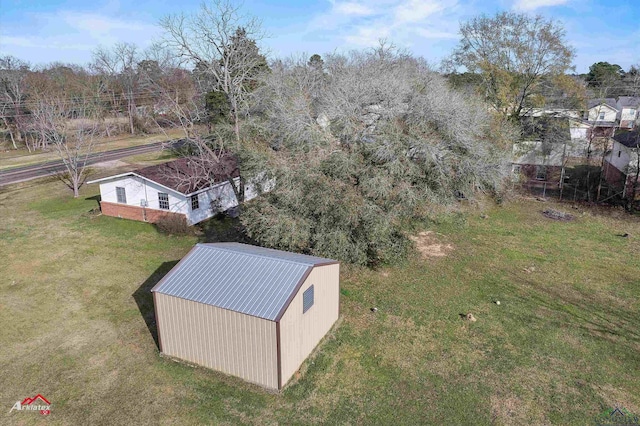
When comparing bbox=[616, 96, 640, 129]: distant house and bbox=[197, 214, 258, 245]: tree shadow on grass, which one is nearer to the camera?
bbox=[197, 214, 258, 245]: tree shadow on grass

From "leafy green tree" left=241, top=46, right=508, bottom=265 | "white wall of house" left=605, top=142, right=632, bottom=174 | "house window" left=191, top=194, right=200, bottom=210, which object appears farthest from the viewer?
"white wall of house" left=605, top=142, right=632, bottom=174

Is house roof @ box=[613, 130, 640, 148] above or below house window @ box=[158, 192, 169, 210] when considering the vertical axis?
above

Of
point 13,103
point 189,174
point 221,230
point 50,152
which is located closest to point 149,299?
point 221,230

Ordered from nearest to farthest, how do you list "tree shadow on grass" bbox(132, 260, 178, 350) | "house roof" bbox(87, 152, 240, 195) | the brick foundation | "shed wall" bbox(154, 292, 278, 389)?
"shed wall" bbox(154, 292, 278, 389), "tree shadow on grass" bbox(132, 260, 178, 350), "house roof" bbox(87, 152, 240, 195), the brick foundation

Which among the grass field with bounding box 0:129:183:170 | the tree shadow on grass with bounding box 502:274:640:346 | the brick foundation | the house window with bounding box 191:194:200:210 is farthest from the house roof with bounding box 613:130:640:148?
the grass field with bounding box 0:129:183:170

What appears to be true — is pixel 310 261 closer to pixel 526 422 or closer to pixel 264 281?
pixel 264 281

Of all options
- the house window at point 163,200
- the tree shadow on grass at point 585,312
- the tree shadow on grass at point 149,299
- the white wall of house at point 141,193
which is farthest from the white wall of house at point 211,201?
the tree shadow on grass at point 585,312

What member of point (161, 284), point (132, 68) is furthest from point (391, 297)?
point (132, 68)

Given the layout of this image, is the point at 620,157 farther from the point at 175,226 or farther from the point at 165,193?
the point at 165,193

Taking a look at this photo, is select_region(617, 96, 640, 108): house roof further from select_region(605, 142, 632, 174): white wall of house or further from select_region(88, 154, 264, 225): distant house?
select_region(88, 154, 264, 225): distant house
